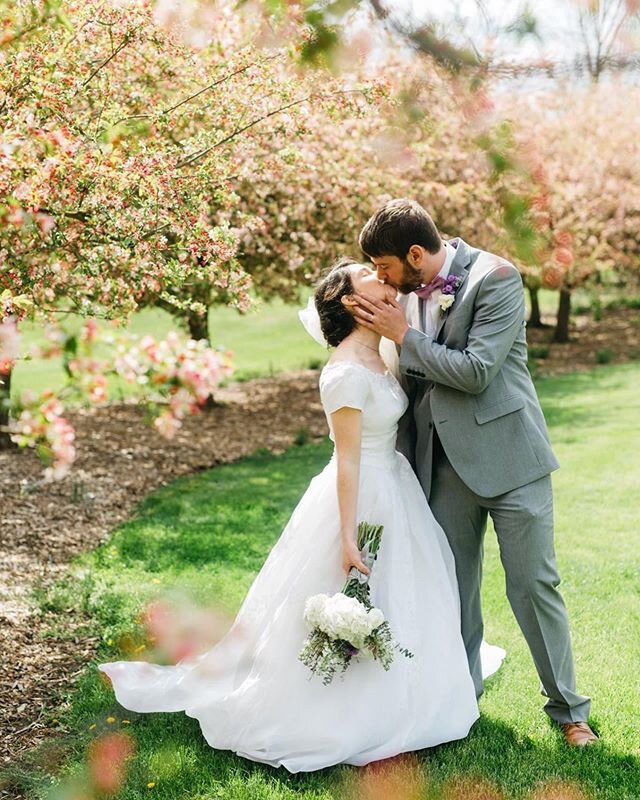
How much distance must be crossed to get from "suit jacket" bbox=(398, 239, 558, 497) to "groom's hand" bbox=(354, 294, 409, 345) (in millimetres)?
49

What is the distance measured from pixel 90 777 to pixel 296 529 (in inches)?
50.2

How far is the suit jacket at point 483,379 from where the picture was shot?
367cm

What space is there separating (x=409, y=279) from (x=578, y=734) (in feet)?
6.48

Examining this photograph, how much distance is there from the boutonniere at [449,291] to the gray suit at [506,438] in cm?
3

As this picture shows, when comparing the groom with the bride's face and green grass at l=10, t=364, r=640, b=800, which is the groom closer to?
the bride's face

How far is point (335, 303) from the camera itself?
3891 millimetres

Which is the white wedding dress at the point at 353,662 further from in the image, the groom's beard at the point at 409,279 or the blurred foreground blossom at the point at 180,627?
the blurred foreground blossom at the point at 180,627

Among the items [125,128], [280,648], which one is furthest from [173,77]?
[280,648]

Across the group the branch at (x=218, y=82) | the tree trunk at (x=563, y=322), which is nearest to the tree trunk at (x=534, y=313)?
the tree trunk at (x=563, y=322)

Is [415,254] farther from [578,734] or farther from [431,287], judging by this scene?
[578,734]

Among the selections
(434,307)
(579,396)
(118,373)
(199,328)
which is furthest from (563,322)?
(118,373)

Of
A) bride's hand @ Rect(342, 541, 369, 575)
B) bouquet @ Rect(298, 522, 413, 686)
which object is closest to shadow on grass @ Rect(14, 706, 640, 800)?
bouquet @ Rect(298, 522, 413, 686)

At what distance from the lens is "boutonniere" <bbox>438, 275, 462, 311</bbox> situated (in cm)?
378

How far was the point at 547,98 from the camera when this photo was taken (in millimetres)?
17422
